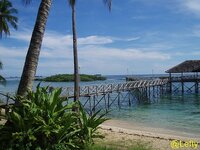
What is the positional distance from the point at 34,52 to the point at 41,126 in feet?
6.54

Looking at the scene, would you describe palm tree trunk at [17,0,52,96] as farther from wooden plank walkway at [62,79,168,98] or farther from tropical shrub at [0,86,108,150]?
wooden plank walkway at [62,79,168,98]

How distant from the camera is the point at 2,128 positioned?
811 cm

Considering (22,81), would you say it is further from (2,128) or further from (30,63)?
(2,128)

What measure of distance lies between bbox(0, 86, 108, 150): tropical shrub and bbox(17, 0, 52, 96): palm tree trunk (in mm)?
283

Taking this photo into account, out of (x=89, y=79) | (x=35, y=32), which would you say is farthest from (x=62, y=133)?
(x=89, y=79)

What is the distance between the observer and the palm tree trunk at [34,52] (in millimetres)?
8406

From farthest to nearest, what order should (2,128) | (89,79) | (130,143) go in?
(89,79)
(130,143)
(2,128)

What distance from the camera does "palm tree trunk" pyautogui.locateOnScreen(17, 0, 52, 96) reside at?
27.6 ft

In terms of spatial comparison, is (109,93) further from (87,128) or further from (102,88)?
(87,128)

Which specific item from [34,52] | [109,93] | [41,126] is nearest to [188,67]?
[109,93]

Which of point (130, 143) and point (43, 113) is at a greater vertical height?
point (43, 113)

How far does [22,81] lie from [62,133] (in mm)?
1748

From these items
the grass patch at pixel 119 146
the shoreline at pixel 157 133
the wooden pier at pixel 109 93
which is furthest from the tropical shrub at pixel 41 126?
the wooden pier at pixel 109 93

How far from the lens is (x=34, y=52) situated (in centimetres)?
848
